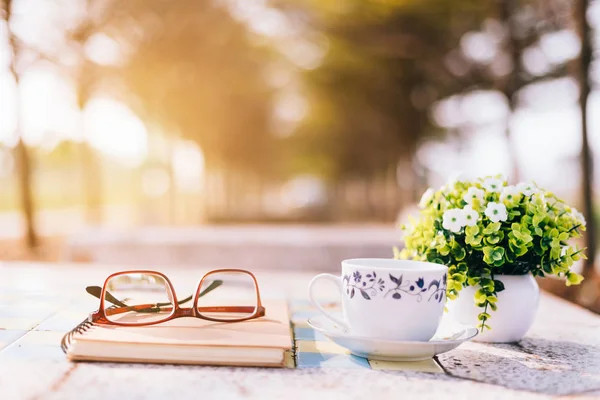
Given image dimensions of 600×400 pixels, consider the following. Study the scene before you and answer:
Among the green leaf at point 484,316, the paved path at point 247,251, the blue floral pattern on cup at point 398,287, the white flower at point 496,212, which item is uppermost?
the white flower at point 496,212

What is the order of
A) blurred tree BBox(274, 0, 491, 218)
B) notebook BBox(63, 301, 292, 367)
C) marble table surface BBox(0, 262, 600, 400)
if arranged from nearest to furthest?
1. marble table surface BBox(0, 262, 600, 400)
2. notebook BBox(63, 301, 292, 367)
3. blurred tree BBox(274, 0, 491, 218)

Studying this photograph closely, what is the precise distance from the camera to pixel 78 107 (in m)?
11.0

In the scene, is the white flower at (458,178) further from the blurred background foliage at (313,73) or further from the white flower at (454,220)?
the blurred background foliage at (313,73)

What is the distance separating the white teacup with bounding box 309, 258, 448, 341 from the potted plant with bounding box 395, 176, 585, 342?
0.23 meters

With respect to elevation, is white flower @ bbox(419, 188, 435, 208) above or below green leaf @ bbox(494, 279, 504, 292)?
above

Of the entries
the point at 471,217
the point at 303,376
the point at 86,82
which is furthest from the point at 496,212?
the point at 86,82

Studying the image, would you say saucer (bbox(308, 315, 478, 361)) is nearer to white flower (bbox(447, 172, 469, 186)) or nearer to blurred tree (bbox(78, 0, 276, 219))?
white flower (bbox(447, 172, 469, 186))

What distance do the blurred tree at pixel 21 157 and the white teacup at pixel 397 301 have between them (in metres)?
A: 9.35

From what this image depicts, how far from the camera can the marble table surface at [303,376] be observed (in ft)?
3.72

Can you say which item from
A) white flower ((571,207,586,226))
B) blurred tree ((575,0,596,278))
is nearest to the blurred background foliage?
blurred tree ((575,0,596,278))

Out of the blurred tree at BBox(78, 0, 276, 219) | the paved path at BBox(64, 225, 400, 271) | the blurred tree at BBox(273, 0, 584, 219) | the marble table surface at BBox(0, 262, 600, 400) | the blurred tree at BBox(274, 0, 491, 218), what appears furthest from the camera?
the blurred tree at BBox(78, 0, 276, 219)

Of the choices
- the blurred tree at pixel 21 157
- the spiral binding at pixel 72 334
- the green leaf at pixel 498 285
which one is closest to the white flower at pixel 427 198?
the green leaf at pixel 498 285

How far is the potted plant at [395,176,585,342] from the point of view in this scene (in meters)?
1.59

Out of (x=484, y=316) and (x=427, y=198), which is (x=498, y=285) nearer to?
(x=484, y=316)
